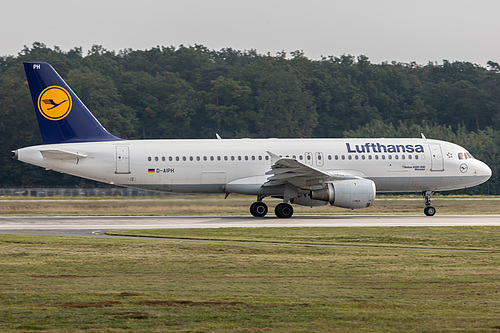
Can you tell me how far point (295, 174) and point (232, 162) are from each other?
351cm

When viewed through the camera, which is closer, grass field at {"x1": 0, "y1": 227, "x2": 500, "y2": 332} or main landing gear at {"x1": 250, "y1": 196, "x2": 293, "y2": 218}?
grass field at {"x1": 0, "y1": 227, "x2": 500, "y2": 332}

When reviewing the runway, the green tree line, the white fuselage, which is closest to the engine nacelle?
Answer: the runway

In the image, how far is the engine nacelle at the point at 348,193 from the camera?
3136 cm

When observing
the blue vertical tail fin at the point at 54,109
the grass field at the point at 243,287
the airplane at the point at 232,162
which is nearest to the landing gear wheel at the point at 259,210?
the airplane at the point at 232,162

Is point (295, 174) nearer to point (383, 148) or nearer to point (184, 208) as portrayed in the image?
point (383, 148)

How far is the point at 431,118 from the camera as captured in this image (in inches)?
3851

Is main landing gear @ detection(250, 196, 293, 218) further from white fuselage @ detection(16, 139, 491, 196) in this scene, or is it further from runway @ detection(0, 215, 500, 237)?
white fuselage @ detection(16, 139, 491, 196)

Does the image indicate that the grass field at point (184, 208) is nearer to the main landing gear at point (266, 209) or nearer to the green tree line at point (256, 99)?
the main landing gear at point (266, 209)

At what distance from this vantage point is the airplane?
106ft

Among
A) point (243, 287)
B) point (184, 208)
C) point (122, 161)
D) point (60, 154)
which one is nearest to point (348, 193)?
point (184, 208)

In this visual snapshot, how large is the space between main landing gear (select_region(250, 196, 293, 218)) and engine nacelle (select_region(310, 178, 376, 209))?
6.54 feet

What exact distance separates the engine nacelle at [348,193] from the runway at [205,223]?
0.82 meters

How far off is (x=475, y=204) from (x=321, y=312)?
3746cm

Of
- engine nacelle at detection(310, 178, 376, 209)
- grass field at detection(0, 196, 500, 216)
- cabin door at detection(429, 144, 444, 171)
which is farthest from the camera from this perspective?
grass field at detection(0, 196, 500, 216)
